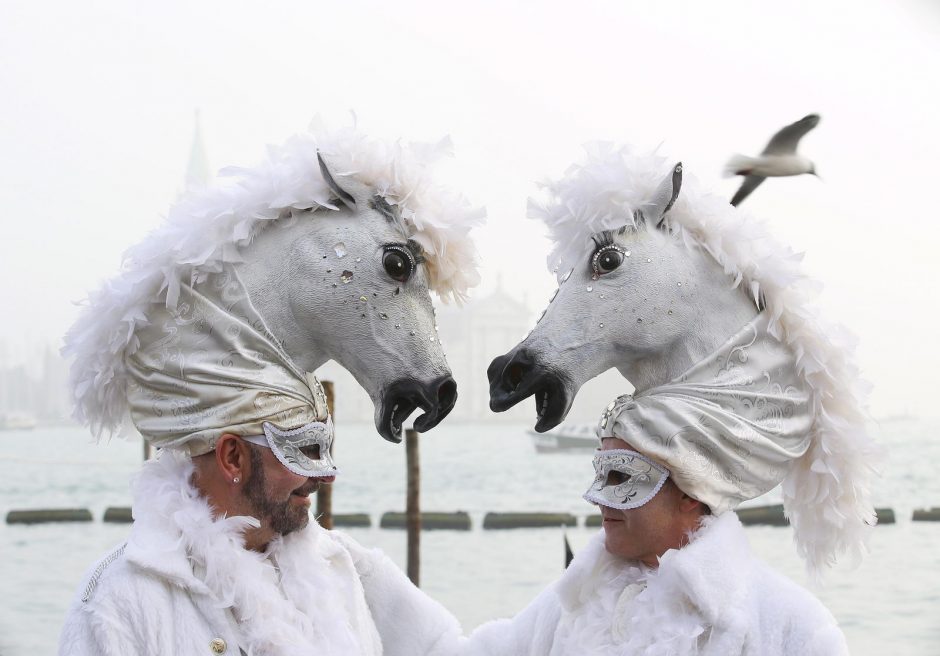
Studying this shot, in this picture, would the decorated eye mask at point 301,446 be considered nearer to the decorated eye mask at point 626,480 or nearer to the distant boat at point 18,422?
the decorated eye mask at point 626,480

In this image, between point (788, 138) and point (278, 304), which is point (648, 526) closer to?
point (278, 304)

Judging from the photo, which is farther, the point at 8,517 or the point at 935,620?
the point at 8,517

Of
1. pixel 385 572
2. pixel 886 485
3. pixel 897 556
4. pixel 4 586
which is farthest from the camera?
pixel 886 485

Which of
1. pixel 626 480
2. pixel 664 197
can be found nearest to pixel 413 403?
pixel 626 480

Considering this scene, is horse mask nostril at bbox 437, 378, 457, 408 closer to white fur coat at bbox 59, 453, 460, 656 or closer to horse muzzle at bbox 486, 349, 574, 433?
horse muzzle at bbox 486, 349, 574, 433

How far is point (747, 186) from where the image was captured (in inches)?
112

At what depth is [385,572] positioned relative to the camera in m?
2.88

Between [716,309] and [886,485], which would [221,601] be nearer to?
[716,309]

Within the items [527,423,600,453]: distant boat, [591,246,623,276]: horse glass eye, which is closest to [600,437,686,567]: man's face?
[591,246,623,276]: horse glass eye

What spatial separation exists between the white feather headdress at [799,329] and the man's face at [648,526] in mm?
288

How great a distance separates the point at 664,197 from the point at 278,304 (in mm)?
906

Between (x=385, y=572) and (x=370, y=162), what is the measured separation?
1.09 m

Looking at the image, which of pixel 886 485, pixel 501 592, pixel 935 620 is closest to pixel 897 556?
pixel 935 620

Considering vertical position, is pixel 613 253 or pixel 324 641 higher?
pixel 613 253
